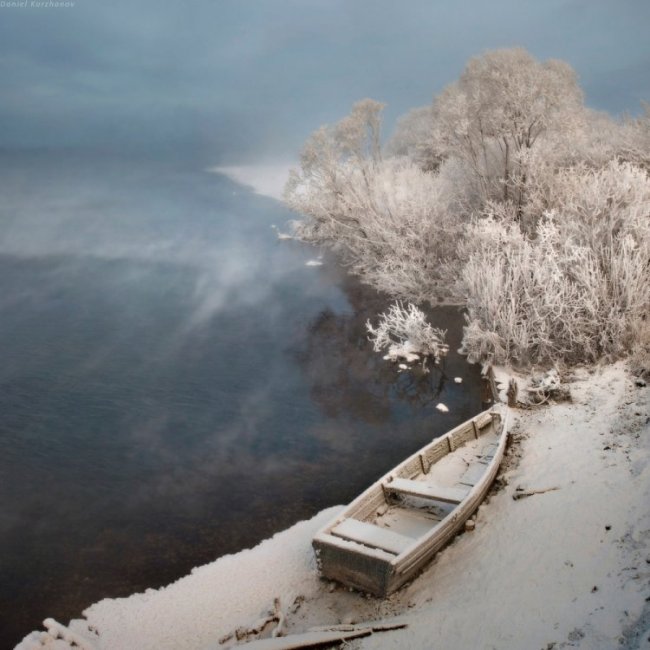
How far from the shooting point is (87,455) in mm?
16844

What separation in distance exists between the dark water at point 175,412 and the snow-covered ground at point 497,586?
130cm

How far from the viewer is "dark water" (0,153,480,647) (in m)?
12.8

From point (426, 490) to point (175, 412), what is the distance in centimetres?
1080

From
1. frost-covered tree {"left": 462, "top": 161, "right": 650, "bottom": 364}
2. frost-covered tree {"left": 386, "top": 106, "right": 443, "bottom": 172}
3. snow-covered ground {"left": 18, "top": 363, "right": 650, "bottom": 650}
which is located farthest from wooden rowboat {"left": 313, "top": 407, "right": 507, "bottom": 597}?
frost-covered tree {"left": 386, "top": 106, "right": 443, "bottom": 172}

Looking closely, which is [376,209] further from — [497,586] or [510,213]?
[497,586]

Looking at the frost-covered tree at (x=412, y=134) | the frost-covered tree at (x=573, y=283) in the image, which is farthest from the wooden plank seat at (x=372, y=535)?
the frost-covered tree at (x=412, y=134)

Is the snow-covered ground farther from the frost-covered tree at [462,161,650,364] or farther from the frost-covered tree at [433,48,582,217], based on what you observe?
the frost-covered tree at [433,48,582,217]

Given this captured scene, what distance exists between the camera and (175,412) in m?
19.2

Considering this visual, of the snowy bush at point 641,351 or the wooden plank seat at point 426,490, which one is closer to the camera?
the wooden plank seat at point 426,490

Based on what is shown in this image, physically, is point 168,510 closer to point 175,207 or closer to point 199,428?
point 199,428

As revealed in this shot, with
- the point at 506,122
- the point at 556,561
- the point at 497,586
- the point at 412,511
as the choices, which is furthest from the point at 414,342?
the point at 497,586

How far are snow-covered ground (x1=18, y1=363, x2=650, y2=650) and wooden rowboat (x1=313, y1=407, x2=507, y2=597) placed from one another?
482 millimetres

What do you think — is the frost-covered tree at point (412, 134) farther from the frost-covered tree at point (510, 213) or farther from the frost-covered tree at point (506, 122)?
the frost-covered tree at point (506, 122)

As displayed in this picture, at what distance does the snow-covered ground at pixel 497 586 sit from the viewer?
829 cm
